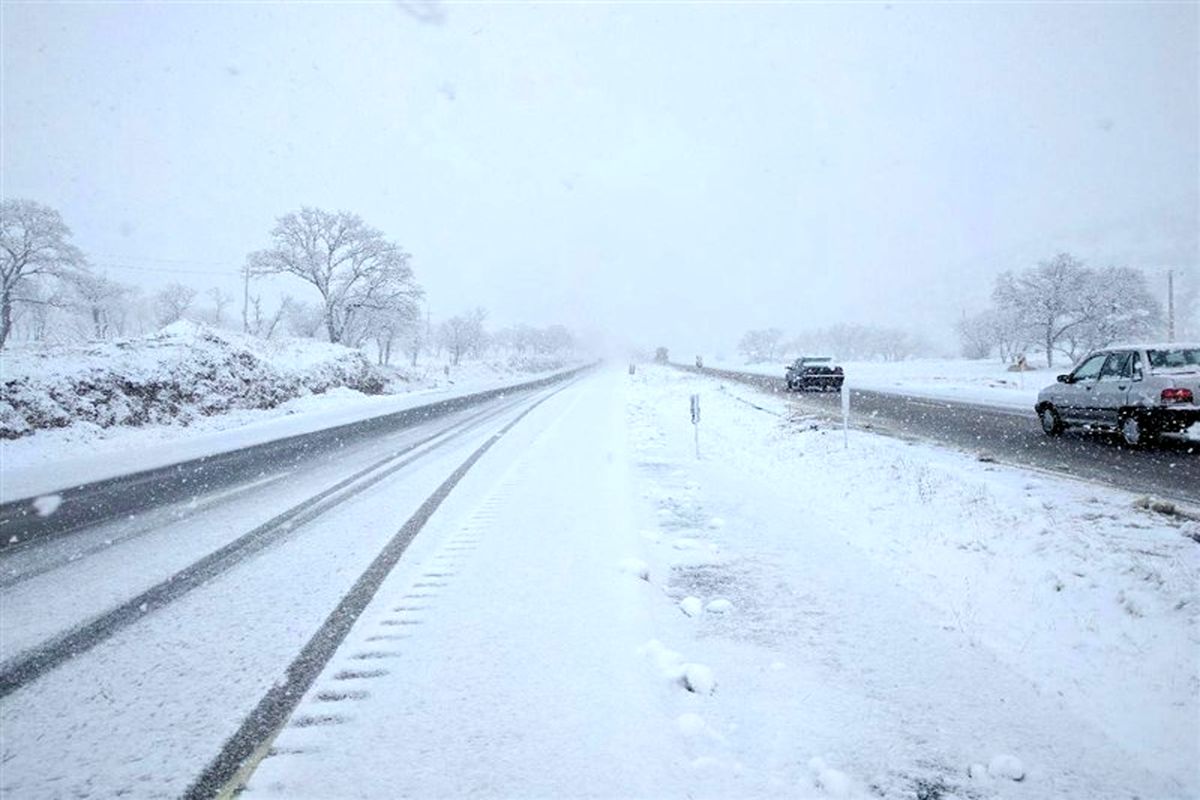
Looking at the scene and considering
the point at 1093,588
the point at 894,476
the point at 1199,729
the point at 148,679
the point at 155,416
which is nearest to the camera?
the point at 1199,729

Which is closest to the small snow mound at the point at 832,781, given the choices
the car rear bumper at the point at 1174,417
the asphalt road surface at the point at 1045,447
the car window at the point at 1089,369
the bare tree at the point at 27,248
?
the asphalt road surface at the point at 1045,447

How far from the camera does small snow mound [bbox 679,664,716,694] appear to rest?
301 cm

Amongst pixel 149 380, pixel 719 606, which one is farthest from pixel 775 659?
pixel 149 380

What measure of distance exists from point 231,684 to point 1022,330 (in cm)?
6865

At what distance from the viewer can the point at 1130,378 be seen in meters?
9.52

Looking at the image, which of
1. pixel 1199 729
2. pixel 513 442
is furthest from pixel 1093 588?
pixel 513 442

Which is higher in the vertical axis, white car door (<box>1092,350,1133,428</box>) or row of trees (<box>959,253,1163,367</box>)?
row of trees (<box>959,253,1163,367</box>)

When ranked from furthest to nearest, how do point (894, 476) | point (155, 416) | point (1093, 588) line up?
point (155, 416)
point (894, 476)
point (1093, 588)

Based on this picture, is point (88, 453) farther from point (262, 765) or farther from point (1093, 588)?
point (1093, 588)

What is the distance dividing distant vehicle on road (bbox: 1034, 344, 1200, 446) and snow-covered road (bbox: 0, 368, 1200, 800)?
14.1 feet

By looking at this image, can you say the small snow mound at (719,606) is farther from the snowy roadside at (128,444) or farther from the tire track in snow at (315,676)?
the snowy roadside at (128,444)

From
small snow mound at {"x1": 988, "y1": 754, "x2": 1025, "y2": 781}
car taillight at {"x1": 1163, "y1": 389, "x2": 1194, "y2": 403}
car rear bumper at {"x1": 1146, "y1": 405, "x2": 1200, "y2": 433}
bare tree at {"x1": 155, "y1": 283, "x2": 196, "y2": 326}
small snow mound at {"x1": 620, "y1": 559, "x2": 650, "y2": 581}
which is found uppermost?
bare tree at {"x1": 155, "y1": 283, "x2": 196, "y2": 326}

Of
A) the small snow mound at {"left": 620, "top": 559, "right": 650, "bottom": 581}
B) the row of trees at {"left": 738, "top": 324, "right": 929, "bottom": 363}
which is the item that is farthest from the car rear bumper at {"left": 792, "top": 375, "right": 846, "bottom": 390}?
the row of trees at {"left": 738, "top": 324, "right": 929, "bottom": 363}

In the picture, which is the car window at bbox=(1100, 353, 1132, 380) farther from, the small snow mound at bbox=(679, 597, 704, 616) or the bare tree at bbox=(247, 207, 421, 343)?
the bare tree at bbox=(247, 207, 421, 343)
